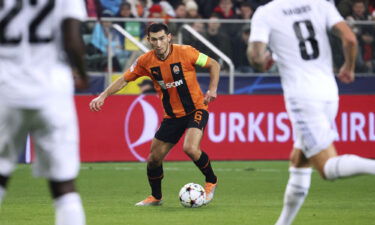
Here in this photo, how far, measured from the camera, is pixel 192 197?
10156mm

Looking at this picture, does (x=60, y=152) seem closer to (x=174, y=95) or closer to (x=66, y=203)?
(x=66, y=203)

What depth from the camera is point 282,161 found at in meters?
16.9

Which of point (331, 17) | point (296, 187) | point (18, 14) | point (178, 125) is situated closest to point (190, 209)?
point (178, 125)

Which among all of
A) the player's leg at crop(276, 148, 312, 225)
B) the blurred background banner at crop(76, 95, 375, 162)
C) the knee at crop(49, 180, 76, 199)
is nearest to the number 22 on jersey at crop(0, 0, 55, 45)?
the knee at crop(49, 180, 76, 199)

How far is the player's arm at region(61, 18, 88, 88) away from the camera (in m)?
5.57

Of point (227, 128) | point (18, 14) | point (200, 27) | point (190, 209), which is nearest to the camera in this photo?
point (18, 14)

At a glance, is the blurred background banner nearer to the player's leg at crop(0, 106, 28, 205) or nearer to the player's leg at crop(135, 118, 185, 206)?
the player's leg at crop(135, 118, 185, 206)

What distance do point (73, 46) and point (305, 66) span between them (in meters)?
2.40

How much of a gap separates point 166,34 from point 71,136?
5.15 meters

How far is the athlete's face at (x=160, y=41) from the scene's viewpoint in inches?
419

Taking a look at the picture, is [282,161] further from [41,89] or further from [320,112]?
[41,89]

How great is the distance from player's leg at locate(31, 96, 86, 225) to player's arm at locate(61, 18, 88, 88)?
20 centimetres

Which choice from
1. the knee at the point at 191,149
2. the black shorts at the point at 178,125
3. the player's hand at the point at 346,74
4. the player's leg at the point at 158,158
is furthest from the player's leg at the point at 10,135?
the black shorts at the point at 178,125

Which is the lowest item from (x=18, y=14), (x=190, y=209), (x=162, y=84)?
(x=190, y=209)
